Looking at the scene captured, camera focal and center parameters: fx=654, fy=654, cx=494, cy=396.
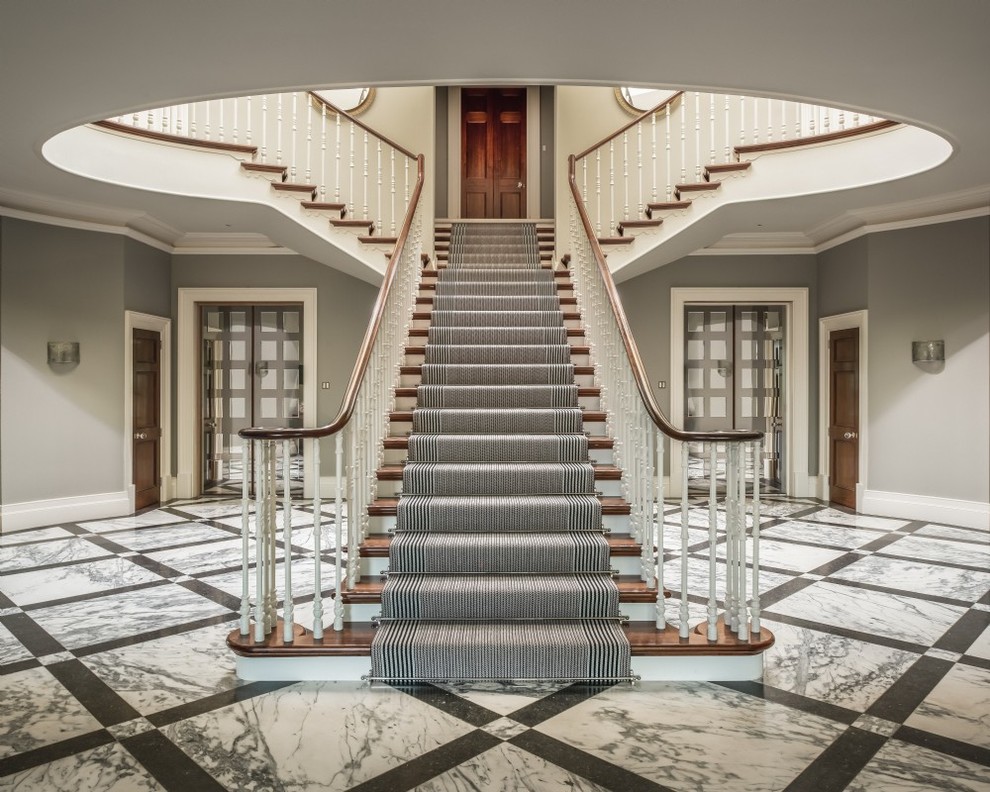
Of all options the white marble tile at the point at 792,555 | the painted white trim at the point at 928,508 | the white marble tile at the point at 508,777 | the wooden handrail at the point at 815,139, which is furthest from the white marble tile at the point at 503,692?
the painted white trim at the point at 928,508

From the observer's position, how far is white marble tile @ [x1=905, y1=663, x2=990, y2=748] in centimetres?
241

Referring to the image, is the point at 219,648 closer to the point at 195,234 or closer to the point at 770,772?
the point at 770,772

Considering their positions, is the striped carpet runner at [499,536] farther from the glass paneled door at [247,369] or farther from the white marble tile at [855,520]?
the glass paneled door at [247,369]

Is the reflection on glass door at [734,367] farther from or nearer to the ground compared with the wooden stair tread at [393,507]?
farther from the ground

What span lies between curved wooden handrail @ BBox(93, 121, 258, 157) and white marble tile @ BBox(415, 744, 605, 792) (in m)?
5.09

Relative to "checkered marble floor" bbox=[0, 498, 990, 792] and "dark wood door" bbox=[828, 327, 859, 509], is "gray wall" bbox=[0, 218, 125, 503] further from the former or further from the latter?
"dark wood door" bbox=[828, 327, 859, 509]

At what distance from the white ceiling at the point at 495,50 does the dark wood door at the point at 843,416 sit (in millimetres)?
3104

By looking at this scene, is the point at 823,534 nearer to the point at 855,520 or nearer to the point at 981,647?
the point at 855,520

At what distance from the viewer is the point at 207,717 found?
2514 mm

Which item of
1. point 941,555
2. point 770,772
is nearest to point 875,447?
point 941,555

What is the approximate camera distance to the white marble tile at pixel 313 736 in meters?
2.15

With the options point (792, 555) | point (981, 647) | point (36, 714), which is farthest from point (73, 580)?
point (981, 647)

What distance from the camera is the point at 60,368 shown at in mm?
6105

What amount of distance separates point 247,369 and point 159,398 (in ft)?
3.99
